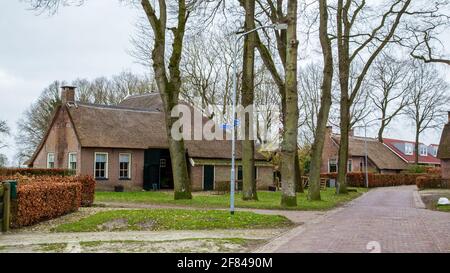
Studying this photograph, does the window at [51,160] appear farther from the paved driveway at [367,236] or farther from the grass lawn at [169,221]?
the paved driveway at [367,236]

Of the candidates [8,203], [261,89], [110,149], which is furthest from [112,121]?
[8,203]

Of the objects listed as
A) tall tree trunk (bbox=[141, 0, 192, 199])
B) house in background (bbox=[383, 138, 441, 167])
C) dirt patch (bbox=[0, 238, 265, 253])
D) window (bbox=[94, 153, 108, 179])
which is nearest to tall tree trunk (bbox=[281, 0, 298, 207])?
tall tree trunk (bbox=[141, 0, 192, 199])

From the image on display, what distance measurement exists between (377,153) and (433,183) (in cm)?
1953

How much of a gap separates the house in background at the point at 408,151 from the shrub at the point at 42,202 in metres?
61.2

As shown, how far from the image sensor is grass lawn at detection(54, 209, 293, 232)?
15547 millimetres

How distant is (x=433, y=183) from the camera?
4759 centimetres

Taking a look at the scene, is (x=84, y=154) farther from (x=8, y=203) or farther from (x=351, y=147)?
(x=351, y=147)

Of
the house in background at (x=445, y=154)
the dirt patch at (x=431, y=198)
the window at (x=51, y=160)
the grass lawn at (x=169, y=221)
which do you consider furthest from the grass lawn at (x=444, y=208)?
the window at (x=51, y=160)

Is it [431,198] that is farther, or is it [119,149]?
[119,149]

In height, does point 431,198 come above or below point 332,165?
below

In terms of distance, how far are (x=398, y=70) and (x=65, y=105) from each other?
117 feet

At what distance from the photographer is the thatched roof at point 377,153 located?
63875 millimetres

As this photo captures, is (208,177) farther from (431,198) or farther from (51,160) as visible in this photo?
(431,198)

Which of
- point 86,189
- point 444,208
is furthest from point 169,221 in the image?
point 444,208
